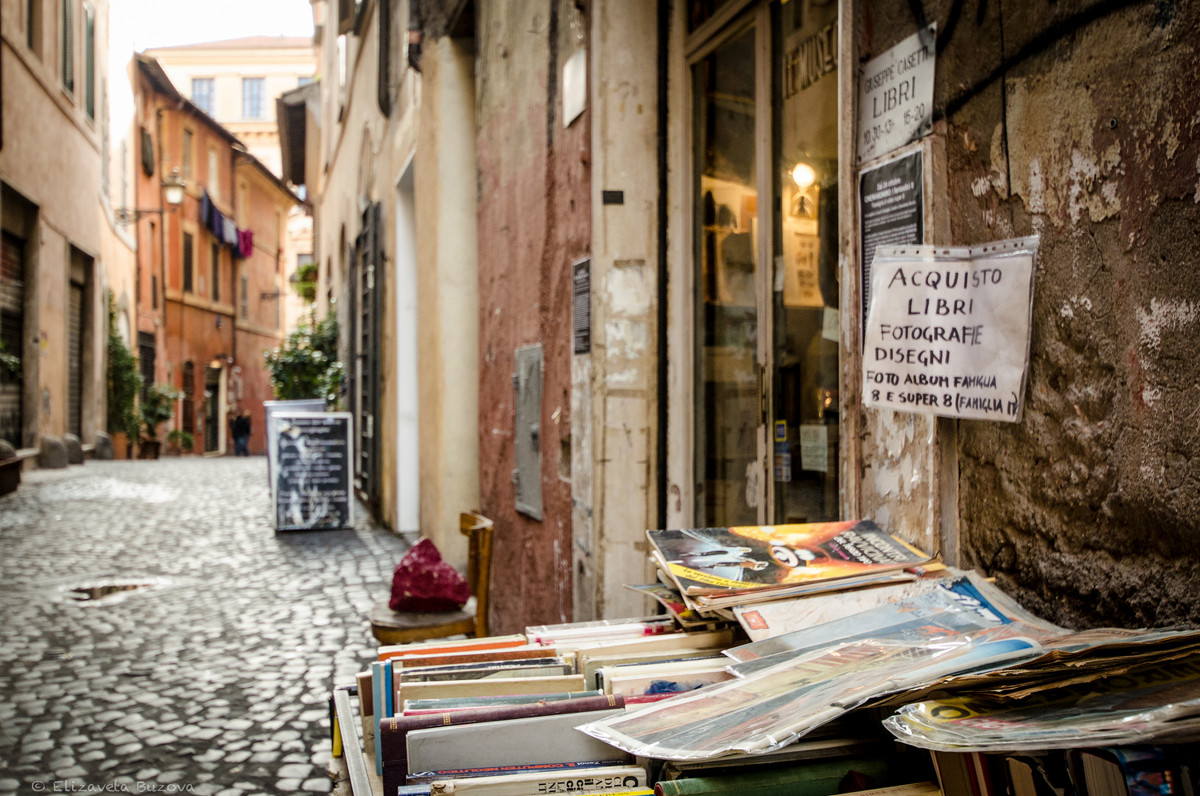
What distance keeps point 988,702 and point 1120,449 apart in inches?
21.6

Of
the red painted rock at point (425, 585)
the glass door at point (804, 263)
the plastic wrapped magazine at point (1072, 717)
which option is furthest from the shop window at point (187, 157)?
the plastic wrapped magazine at point (1072, 717)

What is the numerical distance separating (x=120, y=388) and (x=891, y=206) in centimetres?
2190

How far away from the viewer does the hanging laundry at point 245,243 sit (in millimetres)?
31938

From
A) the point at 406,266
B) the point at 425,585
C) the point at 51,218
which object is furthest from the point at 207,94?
the point at 425,585

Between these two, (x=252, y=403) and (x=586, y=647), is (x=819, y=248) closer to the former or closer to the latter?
(x=586, y=647)

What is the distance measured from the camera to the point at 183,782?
3.22 metres

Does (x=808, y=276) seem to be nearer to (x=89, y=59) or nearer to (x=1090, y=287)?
(x=1090, y=287)

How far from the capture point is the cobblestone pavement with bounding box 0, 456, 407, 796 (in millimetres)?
3406

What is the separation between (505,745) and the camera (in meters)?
1.35

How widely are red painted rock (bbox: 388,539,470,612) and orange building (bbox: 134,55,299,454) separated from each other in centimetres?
1892

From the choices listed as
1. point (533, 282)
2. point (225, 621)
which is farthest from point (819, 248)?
point (225, 621)

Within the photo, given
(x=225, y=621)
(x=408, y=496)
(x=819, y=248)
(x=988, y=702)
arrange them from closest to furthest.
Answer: (x=988, y=702)
(x=819, y=248)
(x=225, y=621)
(x=408, y=496)

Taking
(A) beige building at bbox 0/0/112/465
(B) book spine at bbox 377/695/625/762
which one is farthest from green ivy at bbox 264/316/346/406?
(B) book spine at bbox 377/695/625/762

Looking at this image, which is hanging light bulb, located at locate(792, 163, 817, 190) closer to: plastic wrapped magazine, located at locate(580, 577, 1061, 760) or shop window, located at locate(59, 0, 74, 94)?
plastic wrapped magazine, located at locate(580, 577, 1061, 760)
